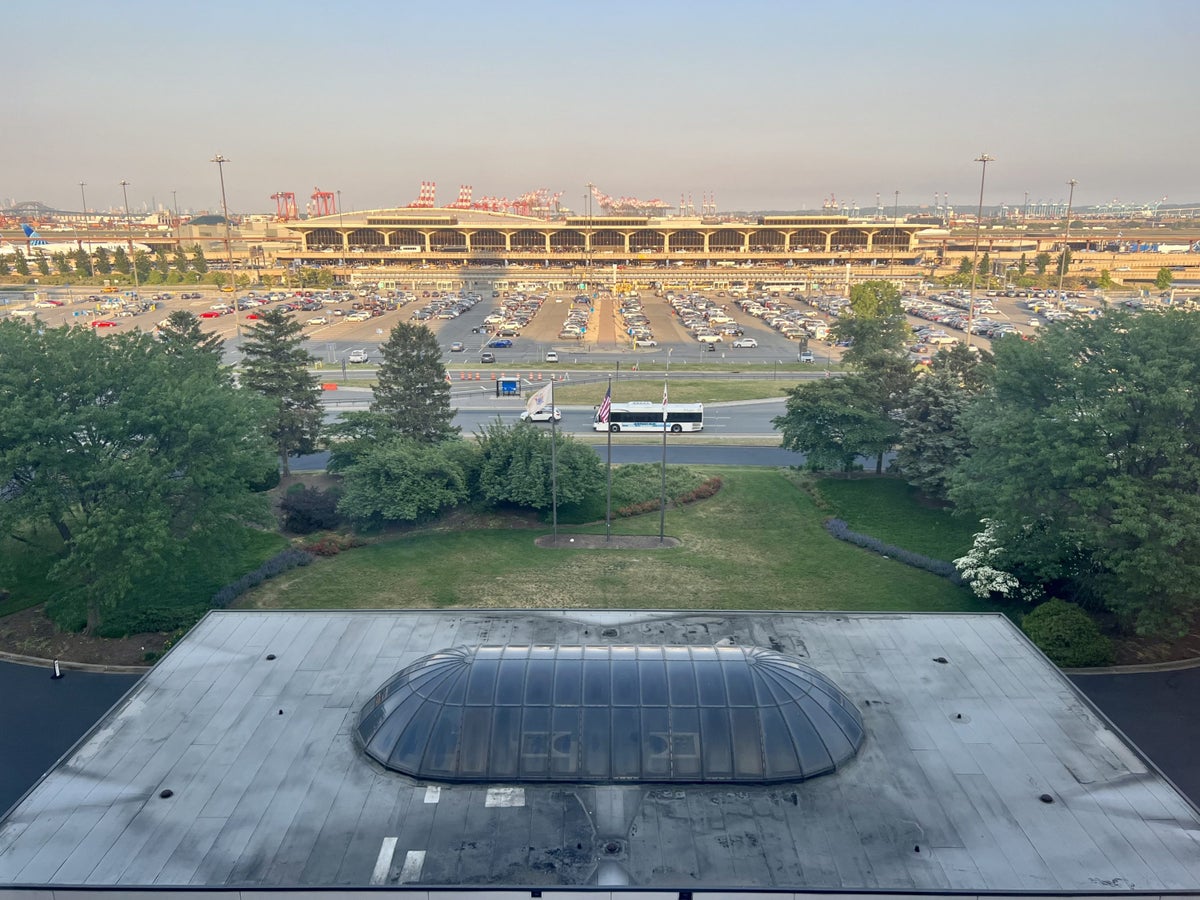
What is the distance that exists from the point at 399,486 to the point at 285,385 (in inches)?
501

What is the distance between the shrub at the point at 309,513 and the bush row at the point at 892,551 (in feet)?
83.2

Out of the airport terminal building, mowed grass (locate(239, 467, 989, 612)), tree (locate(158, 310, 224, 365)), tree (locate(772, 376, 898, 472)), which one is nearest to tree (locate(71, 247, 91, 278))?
the airport terminal building

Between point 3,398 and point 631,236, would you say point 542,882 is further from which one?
point 631,236

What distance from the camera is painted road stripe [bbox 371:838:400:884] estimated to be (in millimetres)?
14234

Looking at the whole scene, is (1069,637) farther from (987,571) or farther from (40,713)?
(40,713)

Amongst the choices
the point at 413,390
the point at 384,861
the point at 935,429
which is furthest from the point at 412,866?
the point at 935,429

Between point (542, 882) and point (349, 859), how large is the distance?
363cm

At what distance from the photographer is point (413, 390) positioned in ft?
152

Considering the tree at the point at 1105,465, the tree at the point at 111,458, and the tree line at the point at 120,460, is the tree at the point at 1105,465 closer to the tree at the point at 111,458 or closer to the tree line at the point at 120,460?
the tree line at the point at 120,460

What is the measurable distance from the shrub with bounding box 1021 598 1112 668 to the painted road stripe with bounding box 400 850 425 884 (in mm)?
20806

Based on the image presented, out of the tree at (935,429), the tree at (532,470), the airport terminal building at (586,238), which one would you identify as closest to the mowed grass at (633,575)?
the tree at (532,470)

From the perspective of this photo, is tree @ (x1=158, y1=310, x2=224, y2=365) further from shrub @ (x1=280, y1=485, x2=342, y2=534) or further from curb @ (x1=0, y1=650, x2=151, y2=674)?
curb @ (x1=0, y1=650, x2=151, y2=674)

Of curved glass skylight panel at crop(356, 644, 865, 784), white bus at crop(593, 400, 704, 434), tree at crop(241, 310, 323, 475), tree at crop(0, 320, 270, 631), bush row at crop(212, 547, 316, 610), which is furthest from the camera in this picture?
white bus at crop(593, 400, 704, 434)

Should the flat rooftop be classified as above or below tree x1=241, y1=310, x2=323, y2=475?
below
